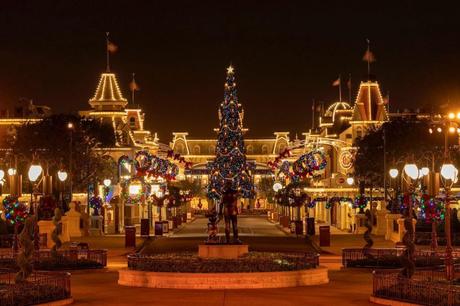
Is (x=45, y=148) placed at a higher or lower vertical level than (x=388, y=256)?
higher

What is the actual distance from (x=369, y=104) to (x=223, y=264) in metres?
94.5

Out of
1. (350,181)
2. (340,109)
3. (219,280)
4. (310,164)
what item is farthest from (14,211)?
(340,109)

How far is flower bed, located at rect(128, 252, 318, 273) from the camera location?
3603 cm

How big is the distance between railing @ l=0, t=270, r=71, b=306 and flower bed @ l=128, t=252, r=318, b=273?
4580 millimetres

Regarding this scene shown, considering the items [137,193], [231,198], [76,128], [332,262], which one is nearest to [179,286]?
[231,198]

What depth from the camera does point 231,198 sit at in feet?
138

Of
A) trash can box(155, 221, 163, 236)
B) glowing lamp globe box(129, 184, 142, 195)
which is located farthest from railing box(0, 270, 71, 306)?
glowing lamp globe box(129, 184, 142, 195)

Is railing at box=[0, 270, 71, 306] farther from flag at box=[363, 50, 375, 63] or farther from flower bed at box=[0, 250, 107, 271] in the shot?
flag at box=[363, 50, 375, 63]

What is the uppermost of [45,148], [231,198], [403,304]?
[45,148]

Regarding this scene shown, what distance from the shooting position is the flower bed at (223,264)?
1419 inches

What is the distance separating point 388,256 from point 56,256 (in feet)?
41.4

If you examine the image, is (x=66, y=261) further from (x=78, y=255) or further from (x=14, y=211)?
(x=78, y=255)

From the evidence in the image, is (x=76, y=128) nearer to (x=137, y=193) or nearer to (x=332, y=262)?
(x=137, y=193)

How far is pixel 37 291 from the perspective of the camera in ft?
96.0
